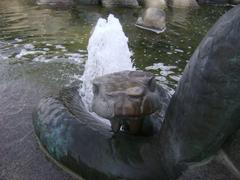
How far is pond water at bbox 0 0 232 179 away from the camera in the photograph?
360cm

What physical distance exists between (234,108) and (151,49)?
508 cm

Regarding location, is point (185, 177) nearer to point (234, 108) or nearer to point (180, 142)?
point (180, 142)

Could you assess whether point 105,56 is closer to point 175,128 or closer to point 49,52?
point 49,52

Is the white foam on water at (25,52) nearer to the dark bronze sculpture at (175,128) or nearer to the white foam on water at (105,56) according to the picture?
the white foam on water at (105,56)

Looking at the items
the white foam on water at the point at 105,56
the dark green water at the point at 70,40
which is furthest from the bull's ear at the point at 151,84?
the dark green water at the point at 70,40

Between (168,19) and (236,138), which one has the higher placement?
(236,138)

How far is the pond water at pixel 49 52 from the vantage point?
11.8 ft

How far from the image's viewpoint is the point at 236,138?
2459mm

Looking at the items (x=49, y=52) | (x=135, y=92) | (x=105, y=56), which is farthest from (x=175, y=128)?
(x=49, y=52)

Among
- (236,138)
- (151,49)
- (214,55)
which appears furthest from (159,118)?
(151,49)

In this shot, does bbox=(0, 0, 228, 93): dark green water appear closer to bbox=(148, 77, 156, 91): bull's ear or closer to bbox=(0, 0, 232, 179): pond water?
bbox=(0, 0, 232, 179): pond water

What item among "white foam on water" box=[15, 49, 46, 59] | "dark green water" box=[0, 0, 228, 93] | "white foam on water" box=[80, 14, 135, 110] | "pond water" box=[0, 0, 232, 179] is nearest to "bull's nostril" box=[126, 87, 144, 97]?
"pond water" box=[0, 0, 232, 179]

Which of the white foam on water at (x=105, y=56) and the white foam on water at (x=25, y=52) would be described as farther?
the white foam on water at (x=25, y=52)

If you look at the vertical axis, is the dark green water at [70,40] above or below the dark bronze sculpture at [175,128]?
below
